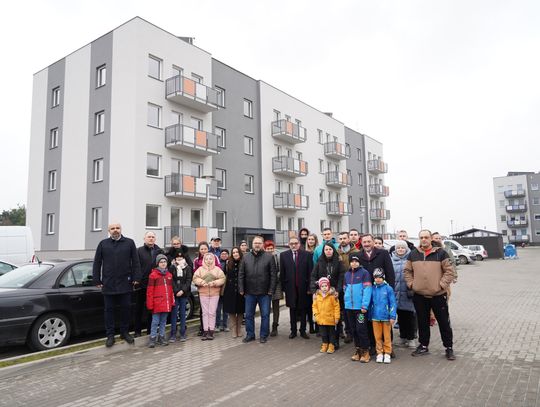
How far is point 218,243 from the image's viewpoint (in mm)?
8828

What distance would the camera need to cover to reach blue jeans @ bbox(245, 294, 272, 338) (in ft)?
25.8

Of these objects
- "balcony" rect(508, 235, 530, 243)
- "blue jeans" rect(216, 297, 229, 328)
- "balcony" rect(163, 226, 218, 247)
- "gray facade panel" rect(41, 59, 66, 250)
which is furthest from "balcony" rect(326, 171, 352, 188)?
"balcony" rect(508, 235, 530, 243)

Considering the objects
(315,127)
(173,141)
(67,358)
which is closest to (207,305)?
(67,358)

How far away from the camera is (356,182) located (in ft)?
158

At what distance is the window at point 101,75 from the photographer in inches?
1004

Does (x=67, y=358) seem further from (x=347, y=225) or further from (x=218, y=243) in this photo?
(x=347, y=225)

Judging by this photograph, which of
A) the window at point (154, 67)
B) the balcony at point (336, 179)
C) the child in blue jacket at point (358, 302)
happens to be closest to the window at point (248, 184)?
the window at point (154, 67)

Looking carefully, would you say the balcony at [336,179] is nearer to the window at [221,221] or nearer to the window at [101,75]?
the window at [221,221]

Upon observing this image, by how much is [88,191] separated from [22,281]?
1846 cm

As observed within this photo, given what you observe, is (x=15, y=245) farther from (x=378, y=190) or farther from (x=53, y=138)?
(x=378, y=190)

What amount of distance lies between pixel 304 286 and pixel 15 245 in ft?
41.2

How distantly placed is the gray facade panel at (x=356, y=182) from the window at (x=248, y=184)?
16.5 m

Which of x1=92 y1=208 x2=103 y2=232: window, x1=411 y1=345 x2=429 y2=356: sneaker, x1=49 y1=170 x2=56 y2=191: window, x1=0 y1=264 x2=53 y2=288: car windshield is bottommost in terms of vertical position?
x1=411 y1=345 x2=429 y2=356: sneaker

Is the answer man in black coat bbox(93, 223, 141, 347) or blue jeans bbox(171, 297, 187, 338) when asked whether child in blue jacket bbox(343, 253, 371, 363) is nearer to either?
blue jeans bbox(171, 297, 187, 338)
